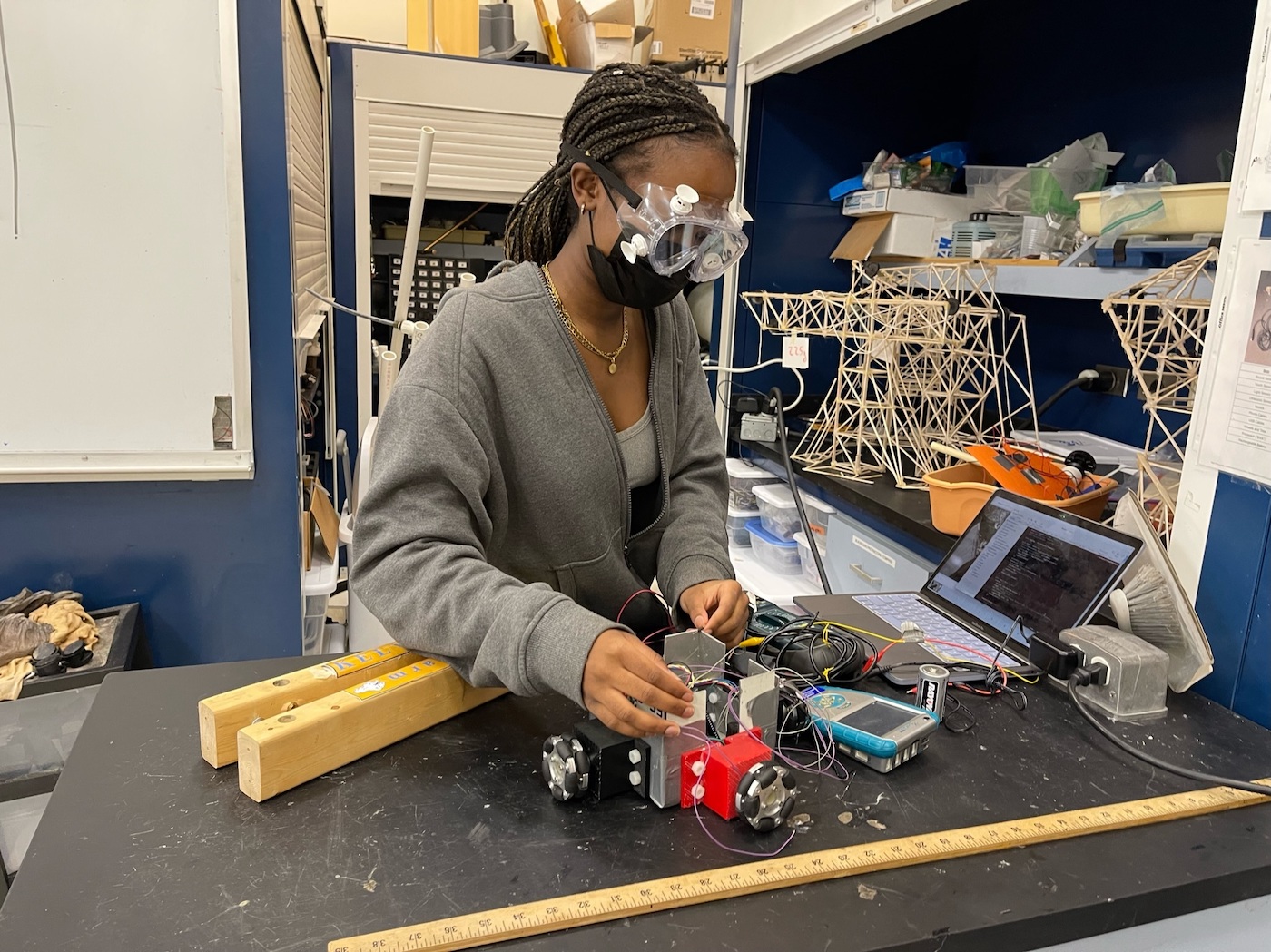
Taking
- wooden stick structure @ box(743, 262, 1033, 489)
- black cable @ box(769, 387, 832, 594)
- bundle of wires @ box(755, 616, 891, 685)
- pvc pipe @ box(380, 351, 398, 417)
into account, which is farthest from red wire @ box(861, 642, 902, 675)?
pvc pipe @ box(380, 351, 398, 417)

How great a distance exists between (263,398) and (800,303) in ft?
4.55

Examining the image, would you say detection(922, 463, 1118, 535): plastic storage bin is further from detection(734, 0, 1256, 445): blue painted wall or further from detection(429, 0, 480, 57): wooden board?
detection(429, 0, 480, 57): wooden board

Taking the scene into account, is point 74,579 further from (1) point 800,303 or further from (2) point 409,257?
(1) point 800,303

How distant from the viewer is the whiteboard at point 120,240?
1.74 meters

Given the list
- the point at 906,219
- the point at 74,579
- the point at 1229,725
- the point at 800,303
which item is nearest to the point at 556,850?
the point at 1229,725

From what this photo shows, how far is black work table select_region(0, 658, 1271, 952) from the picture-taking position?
69 cm

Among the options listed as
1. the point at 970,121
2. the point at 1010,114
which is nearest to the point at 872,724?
the point at 1010,114

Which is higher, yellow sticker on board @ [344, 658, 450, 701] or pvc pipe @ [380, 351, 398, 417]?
pvc pipe @ [380, 351, 398, 417]

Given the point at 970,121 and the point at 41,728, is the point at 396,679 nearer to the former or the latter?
the point at 41,728

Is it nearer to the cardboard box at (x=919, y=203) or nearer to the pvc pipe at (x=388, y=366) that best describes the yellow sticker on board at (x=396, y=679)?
the pvc pipe at (x=388, y=366)

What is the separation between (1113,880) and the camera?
786mm

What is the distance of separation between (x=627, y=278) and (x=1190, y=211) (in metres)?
1.13

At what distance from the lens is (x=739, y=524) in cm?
257

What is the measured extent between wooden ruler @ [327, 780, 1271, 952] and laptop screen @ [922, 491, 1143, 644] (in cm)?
31
